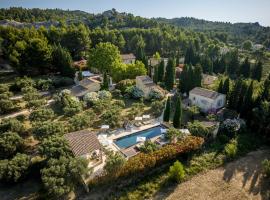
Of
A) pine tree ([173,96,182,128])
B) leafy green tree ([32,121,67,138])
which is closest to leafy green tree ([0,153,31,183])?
leafy green tree ([32,121,67,138])

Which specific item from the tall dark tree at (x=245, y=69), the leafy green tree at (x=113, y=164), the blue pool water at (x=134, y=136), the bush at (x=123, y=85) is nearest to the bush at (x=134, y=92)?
the bush at (x=123, y=85)

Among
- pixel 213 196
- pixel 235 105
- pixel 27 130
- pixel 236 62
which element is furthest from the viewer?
pixel 236 62

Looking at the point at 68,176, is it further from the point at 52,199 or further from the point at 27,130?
the point at 27,130

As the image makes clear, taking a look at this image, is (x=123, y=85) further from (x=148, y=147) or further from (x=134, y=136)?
(x=148, y=147)

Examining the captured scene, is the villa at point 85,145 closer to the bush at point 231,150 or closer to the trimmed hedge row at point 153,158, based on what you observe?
the trimmed hedge row at point 153,158

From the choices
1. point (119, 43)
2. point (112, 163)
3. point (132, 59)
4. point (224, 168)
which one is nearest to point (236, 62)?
point (132, 59)
